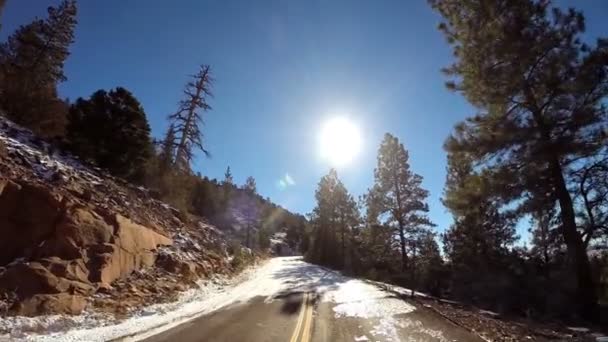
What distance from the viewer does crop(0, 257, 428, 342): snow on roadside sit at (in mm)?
8320

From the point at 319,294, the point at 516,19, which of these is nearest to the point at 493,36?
the point at 516,19

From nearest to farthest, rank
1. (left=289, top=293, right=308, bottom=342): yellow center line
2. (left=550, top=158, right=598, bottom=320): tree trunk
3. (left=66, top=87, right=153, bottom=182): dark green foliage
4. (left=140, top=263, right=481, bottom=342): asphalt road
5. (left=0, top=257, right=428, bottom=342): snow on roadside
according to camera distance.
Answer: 1. (left=0, top=257, right=428, bottom=342): snow on roadside
2. (left=140, top=263, right=481, bottom=342): asphalt road
3. (left=289, top=293, right=308, bottom=342): yellow center line
4. (left=550, top=158, right=598, bottom=320): tree trunk
5. (left=66, top=87, right=153, bottom=182): dark green foliage

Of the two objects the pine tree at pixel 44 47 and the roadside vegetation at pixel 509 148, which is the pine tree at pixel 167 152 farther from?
the pine tree at pixel 44 47

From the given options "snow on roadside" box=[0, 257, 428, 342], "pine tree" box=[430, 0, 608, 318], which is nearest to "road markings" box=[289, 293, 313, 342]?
"snow on roadside" box=[0, 257, 428, 342]

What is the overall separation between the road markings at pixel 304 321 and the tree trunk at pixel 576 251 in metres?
9.17

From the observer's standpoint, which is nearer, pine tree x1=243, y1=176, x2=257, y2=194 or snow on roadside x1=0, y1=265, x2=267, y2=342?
snow on roadside x1=0, y1=265, x2=267, y2=342

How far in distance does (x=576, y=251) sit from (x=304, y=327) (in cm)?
1018

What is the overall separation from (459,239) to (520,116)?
575 inches

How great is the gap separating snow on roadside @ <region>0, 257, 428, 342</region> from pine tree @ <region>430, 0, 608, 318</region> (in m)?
6.21

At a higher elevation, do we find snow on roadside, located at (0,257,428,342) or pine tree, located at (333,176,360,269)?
pine tree, located at (333,176,360,269)

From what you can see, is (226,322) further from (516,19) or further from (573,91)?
(516,19)

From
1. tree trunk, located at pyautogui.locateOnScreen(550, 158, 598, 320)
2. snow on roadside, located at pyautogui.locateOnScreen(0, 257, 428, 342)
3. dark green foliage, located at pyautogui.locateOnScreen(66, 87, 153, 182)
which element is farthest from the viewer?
dark green foliage, located at pyautogui.locateOnScreen(66, 87, 153, 182)

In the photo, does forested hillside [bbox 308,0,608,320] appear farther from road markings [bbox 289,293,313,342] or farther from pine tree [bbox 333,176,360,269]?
pine tree [bbox 333,176,360,269]

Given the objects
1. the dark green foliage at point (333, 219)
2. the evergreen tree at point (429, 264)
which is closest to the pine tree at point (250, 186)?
the dark green foliage at point (333, 219)
